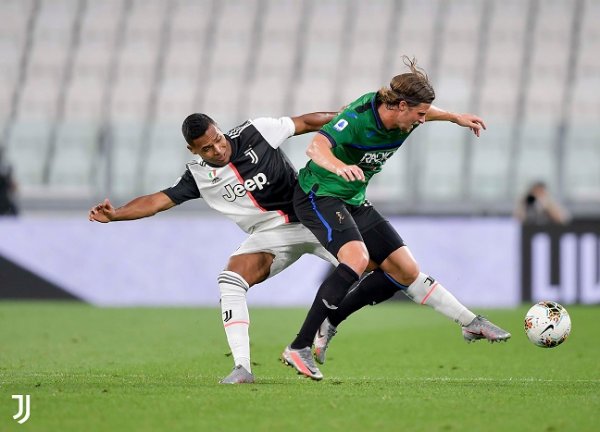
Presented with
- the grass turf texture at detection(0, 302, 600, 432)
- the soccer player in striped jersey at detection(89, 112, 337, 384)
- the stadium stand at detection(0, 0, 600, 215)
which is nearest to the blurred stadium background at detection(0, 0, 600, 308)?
the stadium stand at detection(0, 0, 600, 215)

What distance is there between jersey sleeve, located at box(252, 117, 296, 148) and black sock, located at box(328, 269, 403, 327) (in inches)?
44.1

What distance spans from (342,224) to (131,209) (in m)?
1.43

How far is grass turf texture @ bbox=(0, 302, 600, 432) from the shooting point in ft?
19.5

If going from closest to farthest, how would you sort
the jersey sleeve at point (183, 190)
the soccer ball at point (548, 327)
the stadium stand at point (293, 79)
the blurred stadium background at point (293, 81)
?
1. the soccer ball at point (548, 327)
2. the jersey sleeve at point (183, 190)
3. the blurred stadium background at point (293, 81)
4. the stadium stand at point (293, 79)

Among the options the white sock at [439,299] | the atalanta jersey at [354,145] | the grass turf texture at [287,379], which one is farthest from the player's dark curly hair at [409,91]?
the grass turf texture at [287,379]

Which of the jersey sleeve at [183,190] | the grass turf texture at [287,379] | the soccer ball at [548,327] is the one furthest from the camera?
the jersey sleeve at [183,190]

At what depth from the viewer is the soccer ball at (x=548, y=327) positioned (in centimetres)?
805

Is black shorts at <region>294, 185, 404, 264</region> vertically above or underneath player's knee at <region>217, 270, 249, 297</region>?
above

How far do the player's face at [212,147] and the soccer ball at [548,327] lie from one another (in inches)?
91.3

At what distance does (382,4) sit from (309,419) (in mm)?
20579

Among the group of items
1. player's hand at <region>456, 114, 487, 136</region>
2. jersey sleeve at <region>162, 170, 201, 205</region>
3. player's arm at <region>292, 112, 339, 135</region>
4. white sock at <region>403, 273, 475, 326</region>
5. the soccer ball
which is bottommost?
the soccer ball

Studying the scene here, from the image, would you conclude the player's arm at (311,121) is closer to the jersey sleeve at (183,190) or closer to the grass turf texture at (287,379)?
the jersey sleeve at (183,190)

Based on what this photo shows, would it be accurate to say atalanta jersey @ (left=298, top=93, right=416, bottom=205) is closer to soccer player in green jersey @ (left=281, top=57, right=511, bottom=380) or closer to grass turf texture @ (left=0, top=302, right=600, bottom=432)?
soccer player in green jersey @ (left=281, top=57, right=511, bottom=380)

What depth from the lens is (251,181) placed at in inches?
323
